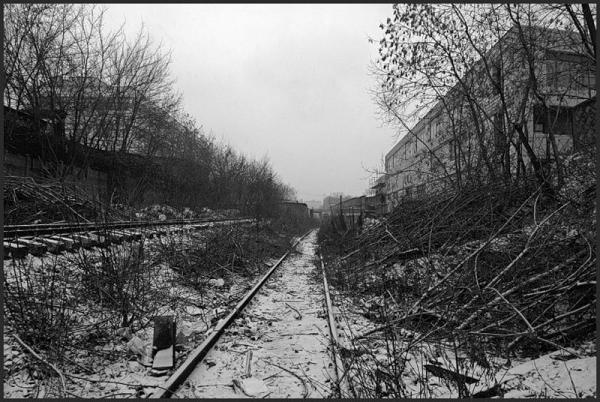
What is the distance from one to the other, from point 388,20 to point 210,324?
370 inches

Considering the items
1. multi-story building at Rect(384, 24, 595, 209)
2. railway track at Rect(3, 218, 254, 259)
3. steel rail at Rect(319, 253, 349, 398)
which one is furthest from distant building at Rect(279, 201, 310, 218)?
steel rail at Rect(319, 253, 349, 398)

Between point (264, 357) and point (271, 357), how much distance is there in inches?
3.6

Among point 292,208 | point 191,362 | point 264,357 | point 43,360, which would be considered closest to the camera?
point 43,360

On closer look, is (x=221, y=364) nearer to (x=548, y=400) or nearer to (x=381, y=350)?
(x=381, y=350)

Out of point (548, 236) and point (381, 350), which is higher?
point (548, 236)

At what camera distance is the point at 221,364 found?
4285mm

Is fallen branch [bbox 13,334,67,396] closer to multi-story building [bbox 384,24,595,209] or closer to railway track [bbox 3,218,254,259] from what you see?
railway track [bbox 3,218,254,259]

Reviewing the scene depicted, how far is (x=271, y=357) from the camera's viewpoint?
4.60m

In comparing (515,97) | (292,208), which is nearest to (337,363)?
(515,97)

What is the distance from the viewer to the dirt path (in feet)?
12.2

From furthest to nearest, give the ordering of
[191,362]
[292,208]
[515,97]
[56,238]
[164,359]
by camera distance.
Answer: [292,208], [515,97], [56,238], [164,359], [191,362]

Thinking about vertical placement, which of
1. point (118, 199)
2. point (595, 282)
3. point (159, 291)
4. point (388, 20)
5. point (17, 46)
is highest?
point (17, 46)

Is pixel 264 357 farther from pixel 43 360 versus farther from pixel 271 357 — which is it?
pixel 43 360

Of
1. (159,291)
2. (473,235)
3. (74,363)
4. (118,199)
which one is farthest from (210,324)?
(473,235)
